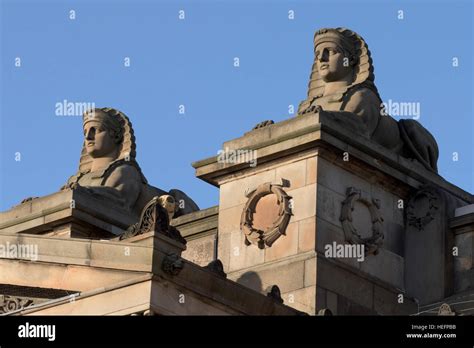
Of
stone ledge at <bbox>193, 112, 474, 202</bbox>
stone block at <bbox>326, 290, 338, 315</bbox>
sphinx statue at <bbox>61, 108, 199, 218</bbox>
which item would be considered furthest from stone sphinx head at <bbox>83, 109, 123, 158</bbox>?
stone block at <bbox>326, 290, 338, 315</bbox>

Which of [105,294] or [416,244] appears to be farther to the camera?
[416,244]

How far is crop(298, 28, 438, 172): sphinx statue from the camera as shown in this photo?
49.2m

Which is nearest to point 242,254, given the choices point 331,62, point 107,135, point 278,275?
point 278,275

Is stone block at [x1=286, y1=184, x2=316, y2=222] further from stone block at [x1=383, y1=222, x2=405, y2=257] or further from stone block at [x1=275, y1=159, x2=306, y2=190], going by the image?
stone block at [x1=383, y1=222, x2=405, y2=257]

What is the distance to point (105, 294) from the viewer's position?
135ft

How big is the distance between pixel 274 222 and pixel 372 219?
1989mm

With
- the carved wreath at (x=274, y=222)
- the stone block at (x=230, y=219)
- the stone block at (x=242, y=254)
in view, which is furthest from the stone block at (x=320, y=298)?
the stone block at (x=230, y=219)

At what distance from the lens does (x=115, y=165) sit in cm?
5256

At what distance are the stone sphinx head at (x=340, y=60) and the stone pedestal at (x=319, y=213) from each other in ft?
6.56

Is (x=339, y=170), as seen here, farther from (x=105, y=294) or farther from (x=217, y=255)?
(x=105, y=294)

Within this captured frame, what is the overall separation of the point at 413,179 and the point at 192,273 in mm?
8864

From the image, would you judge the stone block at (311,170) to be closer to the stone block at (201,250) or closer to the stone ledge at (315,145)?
the stone ledge at (315,145)
